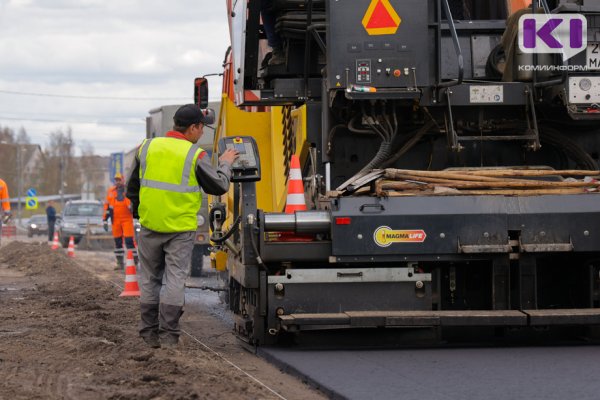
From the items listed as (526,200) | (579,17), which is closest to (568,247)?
(526,200)

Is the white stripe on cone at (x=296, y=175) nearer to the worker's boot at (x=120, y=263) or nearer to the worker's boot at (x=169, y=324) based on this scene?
the worker's boot at (x=169, y=324)

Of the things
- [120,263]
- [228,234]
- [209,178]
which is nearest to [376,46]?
[209,178]

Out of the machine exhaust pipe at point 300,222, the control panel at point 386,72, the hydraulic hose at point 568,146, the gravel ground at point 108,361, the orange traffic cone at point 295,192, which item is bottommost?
the gravel ground at point 108,361

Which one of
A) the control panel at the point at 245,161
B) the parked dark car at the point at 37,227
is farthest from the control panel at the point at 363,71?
the parked dark car at the point at 37,227

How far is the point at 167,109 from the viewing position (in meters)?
20.8

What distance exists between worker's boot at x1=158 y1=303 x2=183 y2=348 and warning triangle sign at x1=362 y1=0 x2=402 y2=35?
7.97 ft

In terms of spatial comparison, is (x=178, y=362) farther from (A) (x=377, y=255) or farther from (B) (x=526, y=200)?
(B) (x=526, y=200)

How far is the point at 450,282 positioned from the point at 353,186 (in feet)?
3.18

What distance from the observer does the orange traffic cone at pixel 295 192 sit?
920cm

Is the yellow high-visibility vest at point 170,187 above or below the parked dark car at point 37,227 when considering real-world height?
above

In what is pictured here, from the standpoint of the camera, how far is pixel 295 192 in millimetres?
9242

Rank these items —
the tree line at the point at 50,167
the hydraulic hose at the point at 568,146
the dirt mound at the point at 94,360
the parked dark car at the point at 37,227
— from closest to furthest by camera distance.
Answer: the dirt mound at the point at 94,360 < the hydraulic hose at the point at 568,146 < the parked dark car at the point at 37,227 < the tree line at the point at 50,167

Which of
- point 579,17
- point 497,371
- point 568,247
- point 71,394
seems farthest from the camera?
point 579,17

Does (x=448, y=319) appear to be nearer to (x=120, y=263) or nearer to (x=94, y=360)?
(x=94, y=360)
